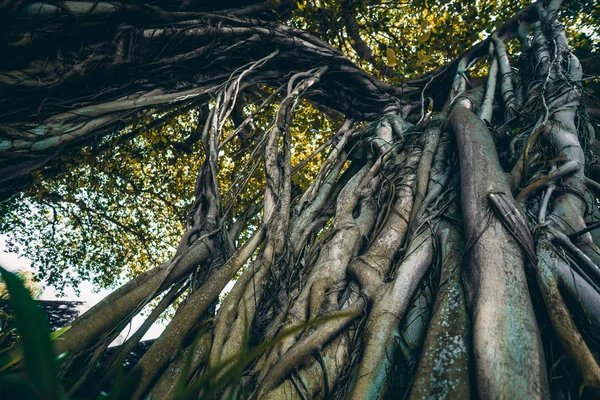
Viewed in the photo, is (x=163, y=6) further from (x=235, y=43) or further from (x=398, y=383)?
(x=398, y=383)

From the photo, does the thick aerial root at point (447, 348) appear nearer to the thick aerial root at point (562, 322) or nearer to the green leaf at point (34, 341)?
the thick aerial root at point (562, 322)

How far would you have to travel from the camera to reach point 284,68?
9.34ft

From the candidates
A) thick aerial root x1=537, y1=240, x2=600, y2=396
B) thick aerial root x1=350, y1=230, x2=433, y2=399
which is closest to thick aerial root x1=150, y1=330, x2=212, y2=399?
thick aerial root x1=350, y1=230, x2=433, y2=399

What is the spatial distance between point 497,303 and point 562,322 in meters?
0.14

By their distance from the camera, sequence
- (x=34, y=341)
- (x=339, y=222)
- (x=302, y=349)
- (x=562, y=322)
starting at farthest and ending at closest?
(x=339, y=222), (x=302, y=349), (x=562, y=322), (x=34, y=341)

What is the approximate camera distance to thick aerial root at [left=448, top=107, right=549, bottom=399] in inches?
26.1

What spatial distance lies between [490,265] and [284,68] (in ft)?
8.19

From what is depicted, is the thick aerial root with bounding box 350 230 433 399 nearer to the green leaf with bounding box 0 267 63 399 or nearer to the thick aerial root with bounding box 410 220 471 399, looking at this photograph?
the thick aerial root with bounding box 410 220 471 399

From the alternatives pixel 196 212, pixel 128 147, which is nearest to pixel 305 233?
pixel 196 212

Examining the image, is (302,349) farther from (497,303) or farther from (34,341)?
(34,341)

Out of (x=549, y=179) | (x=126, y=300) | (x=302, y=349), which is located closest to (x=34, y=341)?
(x=302, y=349)

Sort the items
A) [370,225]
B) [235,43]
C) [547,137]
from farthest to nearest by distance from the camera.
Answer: [235,43] → [370,225] → [547,137]

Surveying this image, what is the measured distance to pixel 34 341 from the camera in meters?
0.27

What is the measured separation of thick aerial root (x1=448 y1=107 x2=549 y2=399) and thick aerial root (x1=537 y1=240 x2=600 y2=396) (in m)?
0.05
